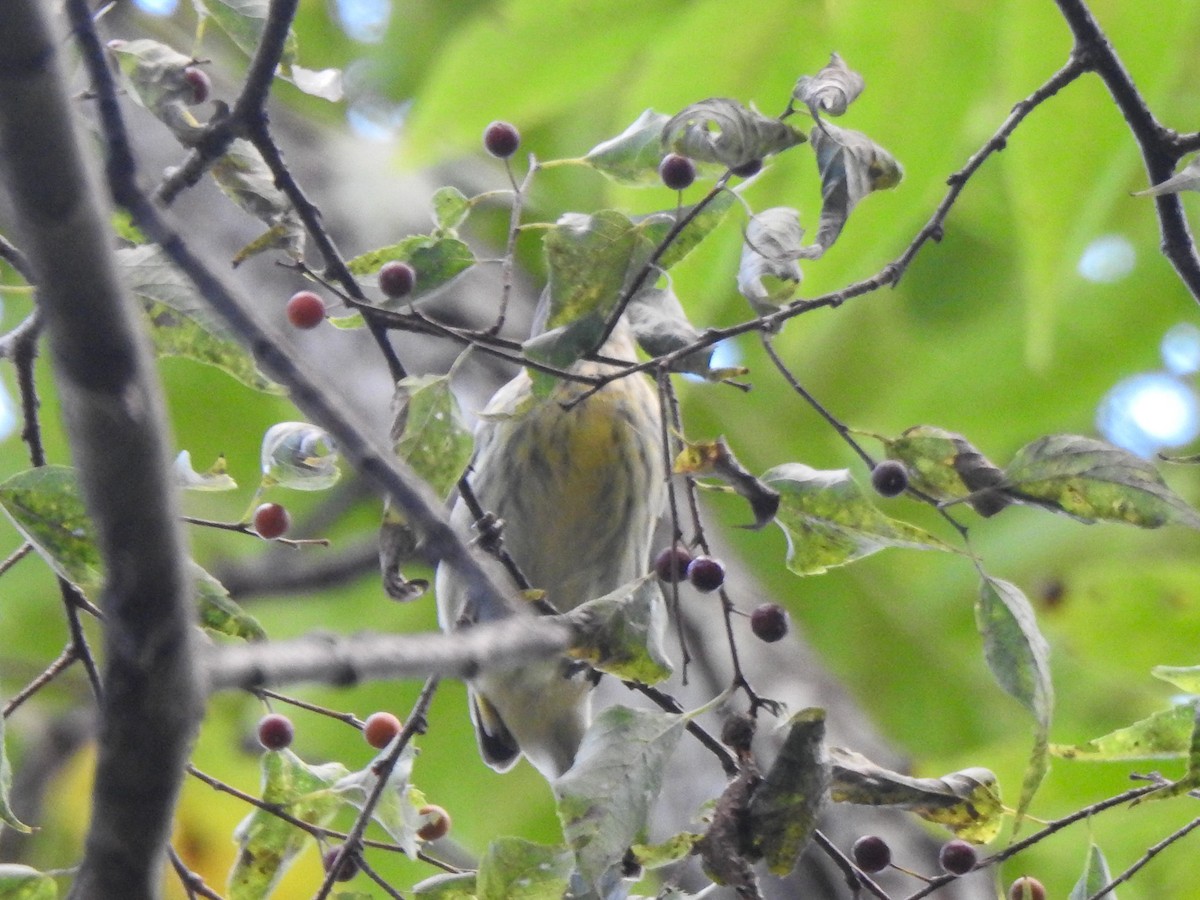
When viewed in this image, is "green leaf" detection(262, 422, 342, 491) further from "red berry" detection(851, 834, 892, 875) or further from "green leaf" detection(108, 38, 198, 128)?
"red berry" detection(851, 834, 892, 875)

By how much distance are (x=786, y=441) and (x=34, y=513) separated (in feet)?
8.70

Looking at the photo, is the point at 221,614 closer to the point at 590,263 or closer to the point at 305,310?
the point at 305,310

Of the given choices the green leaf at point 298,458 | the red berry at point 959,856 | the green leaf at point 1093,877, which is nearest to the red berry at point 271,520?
the green leaf at point 298,458

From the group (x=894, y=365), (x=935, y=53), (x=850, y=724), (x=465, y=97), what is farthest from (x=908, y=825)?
(x=894, y=365)

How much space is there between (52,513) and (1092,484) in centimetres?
91

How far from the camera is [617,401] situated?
2.75 metres

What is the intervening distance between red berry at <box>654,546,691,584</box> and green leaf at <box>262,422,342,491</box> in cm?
34

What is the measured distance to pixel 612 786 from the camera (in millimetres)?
1194

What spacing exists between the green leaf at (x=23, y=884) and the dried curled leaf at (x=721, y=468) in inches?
28.1

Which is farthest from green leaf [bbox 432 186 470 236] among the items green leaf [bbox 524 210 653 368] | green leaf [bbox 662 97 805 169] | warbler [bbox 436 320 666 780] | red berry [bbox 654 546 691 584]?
warbler [bbox 436 320 666 780]

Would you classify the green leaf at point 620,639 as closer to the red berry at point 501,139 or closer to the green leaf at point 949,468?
the green leaf at point 949,468

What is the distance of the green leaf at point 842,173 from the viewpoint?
123cm

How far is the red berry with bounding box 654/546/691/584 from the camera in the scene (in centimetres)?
134

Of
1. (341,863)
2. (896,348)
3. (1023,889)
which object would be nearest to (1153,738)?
(1023,889)
